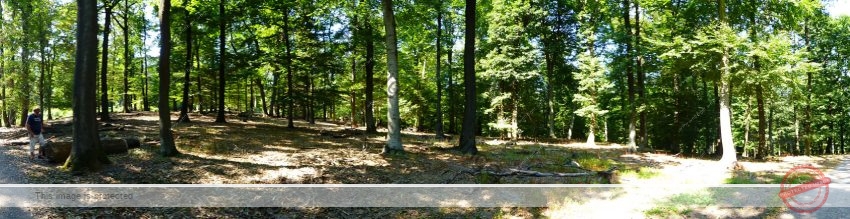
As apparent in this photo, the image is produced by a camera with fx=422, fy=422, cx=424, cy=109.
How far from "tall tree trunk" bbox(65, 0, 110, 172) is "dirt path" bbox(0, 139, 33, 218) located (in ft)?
3.05

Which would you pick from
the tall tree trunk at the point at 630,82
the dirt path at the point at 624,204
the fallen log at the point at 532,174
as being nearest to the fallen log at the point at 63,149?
the fallen log at the point at 532,174

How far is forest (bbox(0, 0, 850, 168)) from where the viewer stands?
1516 cm

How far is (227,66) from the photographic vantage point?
24188 millimetres

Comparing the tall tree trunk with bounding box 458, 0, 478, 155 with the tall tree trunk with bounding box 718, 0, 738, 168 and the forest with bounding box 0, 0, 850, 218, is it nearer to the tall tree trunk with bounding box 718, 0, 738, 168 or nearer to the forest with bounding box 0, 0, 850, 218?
the forest with bounding box 0, 0, 850, 218

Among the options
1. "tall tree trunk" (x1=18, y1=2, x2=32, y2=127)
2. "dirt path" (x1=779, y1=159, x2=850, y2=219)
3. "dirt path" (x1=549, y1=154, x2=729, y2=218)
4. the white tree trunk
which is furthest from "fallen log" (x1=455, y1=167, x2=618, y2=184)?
"tall tree trunk" (x1=18, y1=2, x2=32, y2=127)

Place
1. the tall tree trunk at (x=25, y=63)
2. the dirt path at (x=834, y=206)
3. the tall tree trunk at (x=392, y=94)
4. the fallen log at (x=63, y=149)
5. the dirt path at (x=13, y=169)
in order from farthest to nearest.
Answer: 1. the tall tree trunk at (x=25, y=63)
2. the tall tree trunk at (x=392, y=94)
3. the fallen log at (x=63, y=149)
4. the dirt path at (x=834, y=206)
5. the dirt path at (x=13, y=169)

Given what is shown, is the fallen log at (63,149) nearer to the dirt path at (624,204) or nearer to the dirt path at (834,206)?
the dirt path at (624,204)

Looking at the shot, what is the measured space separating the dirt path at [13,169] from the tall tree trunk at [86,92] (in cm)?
93

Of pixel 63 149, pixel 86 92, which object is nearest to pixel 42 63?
pixel 63 149

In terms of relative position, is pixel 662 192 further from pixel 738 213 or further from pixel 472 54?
pixel 472 54

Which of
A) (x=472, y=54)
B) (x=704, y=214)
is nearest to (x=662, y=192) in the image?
(x=704, y=214)

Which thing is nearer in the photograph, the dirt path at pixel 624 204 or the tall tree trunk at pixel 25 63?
the dirt path at pixel 624 204

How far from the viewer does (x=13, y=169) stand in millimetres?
9453

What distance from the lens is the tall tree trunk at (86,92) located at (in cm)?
943
